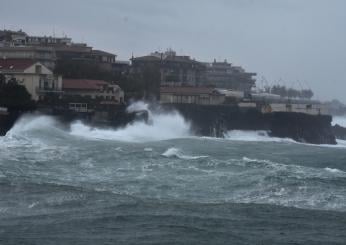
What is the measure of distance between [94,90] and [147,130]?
8861 millimetres

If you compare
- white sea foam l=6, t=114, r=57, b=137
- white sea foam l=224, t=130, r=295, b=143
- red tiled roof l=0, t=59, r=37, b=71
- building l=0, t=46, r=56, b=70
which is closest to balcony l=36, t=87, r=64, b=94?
red tiled roof l=0, t=59, r=37, b=71

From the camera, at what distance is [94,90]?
183 feet

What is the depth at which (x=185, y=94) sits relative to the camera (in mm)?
63188

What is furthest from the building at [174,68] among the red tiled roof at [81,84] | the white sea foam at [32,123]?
the white sea foam at [32,123]

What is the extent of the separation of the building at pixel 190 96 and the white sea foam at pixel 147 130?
19.6 ft

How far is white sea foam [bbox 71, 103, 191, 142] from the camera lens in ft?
140

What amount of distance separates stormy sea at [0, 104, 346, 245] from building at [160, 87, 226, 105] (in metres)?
33.4

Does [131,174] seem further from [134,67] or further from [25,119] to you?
[134,67]

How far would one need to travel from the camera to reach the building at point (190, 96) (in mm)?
62500

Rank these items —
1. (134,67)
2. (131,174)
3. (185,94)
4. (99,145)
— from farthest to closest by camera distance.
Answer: (134,67) < (185,94) < (99,145) < (131,174)

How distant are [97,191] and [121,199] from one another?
1.28 m

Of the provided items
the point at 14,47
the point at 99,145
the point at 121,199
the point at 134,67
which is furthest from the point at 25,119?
the point at 134,67

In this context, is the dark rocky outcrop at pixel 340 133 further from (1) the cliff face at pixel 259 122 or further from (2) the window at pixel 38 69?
(2) the window at pixel 38 69

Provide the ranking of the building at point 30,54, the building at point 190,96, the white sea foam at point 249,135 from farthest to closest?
the building at point 190,96, the building at point 30,54, the white sea foam at point 249,135
